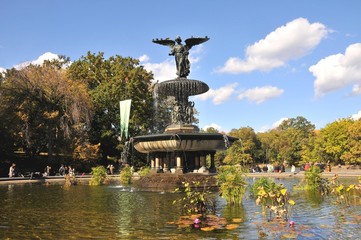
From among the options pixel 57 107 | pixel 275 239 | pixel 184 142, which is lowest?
pixel 275 239

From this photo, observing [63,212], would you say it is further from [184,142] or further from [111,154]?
[111,154]

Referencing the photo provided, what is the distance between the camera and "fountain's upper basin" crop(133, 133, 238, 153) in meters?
18.5

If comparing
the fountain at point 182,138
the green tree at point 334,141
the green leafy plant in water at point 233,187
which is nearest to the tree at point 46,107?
the fountain at point 182,138

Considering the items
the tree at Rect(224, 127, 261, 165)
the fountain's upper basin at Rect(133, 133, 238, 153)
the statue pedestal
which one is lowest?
the fountain's upper basin at Rect(133, 133, 238, 153)

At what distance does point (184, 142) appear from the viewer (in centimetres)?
1850

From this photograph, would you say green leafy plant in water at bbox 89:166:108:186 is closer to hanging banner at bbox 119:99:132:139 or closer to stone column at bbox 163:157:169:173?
stone column at bbox 163:157:169:173

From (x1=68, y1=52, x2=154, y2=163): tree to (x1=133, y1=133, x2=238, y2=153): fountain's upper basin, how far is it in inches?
1011

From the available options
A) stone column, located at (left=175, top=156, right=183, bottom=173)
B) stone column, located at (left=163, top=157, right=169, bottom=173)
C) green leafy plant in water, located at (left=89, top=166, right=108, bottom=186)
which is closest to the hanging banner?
green leafy plant in water, located at (left=89, top=166, right=108, bottom=186)

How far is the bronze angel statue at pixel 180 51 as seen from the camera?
21748 millimetres

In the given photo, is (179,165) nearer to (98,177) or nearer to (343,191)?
(98,177)

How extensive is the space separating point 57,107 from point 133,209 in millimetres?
33023

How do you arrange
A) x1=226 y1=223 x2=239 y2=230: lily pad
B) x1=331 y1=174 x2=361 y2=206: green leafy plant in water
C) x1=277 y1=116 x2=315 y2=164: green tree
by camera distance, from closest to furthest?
x1=226 y1=223 x2=239 y2=230: lily pad < x1=331 y1=174 x2=361 y2=206: green leafy plant in water < x1=277 y1=116 x2=315 y2=164: green tree

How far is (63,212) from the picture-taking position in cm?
1034

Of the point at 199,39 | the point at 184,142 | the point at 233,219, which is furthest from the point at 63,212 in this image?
the point at 199,39
